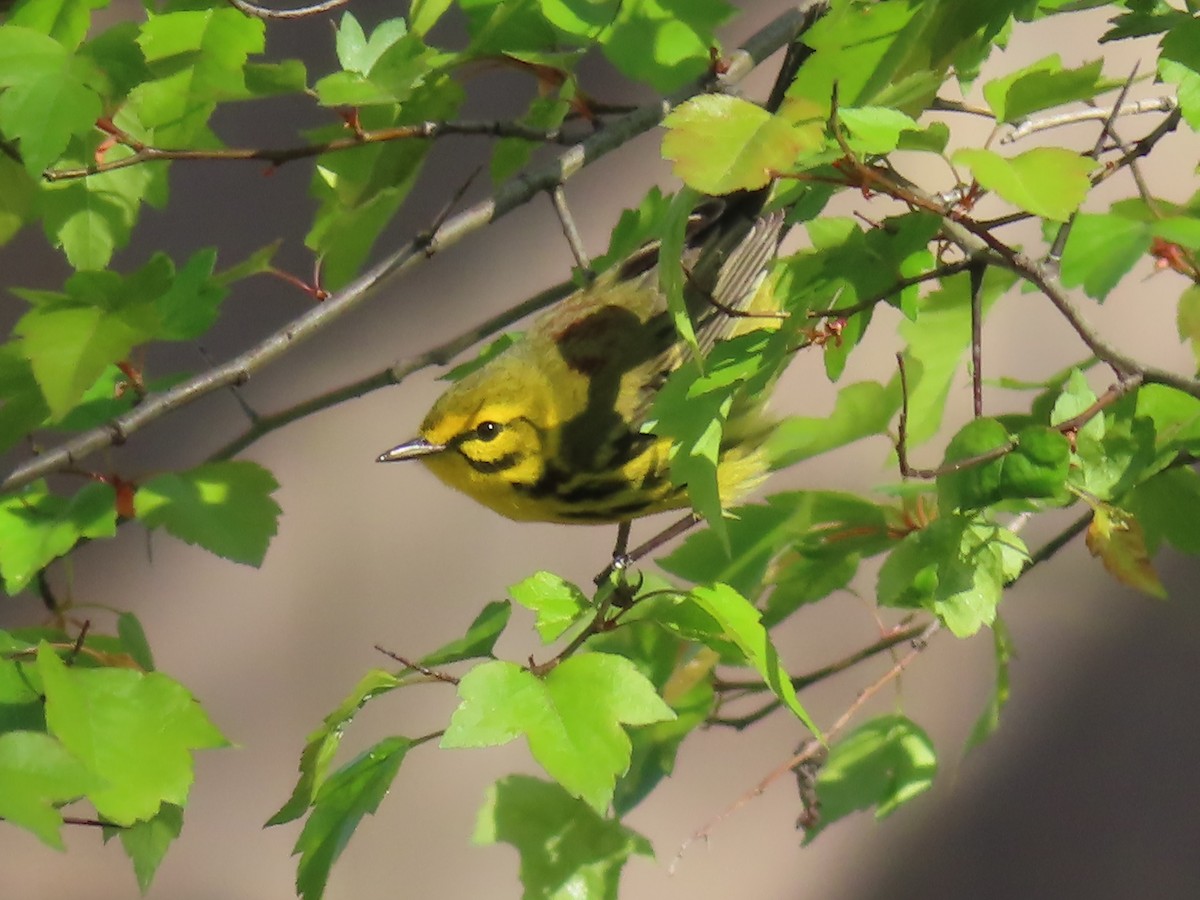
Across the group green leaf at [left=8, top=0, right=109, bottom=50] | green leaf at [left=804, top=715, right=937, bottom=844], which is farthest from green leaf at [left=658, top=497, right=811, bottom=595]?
green leaf at [left=8, top=0, right=109, bottom=50]

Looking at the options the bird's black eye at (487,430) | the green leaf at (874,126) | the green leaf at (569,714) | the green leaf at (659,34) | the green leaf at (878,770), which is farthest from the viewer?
the bird's black eye at (487,430)

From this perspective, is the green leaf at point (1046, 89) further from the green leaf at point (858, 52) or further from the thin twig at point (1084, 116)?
the thin twig at point (1084, 116)

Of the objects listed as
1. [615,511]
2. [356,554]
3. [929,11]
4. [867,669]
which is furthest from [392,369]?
[867,669]

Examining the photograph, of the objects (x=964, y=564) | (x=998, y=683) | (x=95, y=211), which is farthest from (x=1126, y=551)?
(x=95, y=211)

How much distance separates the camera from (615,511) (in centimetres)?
101

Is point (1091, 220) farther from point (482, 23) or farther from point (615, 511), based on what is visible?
point (615, 511)

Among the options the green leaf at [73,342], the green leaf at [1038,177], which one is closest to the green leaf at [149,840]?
the green leaf at [73,342]

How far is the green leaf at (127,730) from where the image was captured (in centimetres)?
57

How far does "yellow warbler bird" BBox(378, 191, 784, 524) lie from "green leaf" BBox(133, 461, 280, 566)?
8.0 inches

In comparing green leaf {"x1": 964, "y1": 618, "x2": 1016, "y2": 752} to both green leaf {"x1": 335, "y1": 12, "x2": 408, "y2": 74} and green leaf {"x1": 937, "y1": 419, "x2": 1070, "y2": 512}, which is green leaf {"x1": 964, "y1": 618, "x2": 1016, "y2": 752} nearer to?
green leaf {"x1": 937, "y1": 419, "x2": 1070, "y2": 512}

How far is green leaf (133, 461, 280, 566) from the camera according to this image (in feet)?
2.47

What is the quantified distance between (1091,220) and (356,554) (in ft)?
3.75

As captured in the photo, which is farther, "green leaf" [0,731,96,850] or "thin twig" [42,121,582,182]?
"thin twig" [42,121,582,182]

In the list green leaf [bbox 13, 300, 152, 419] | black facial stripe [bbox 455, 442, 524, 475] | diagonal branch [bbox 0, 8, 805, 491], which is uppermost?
green leaf [bbox 13, 300, 152, 419]
